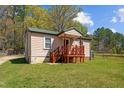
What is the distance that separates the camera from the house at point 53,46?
1748 cm

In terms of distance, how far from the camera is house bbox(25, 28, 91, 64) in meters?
17.5

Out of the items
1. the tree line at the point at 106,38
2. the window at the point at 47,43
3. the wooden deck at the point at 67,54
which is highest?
the tree line at the point at 106,38

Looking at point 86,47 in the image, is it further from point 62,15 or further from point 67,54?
point 62,15

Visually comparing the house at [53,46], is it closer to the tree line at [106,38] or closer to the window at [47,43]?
the window at [47,43]

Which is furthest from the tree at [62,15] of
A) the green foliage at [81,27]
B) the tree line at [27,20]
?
the green foliage at [81,27]

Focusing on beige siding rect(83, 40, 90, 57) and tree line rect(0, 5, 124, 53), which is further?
tree line rect(0, 5, 124, 53)

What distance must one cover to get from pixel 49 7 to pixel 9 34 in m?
6.89

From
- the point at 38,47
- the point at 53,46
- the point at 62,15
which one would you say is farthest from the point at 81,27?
the point at 38,47

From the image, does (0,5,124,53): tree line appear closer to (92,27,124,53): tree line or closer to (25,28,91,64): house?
(25,28,91,64): house

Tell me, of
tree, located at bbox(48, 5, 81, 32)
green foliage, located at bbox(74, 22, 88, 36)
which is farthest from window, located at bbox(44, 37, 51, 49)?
green foliage, located at bbox(74, 22, 88, 36)

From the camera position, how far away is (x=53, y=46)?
18.6 m

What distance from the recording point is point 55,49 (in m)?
18.7

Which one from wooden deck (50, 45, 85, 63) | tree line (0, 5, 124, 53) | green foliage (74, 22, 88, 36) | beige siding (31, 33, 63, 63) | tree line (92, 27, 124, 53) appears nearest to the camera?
beige siding (31, 33, 63, 63)
